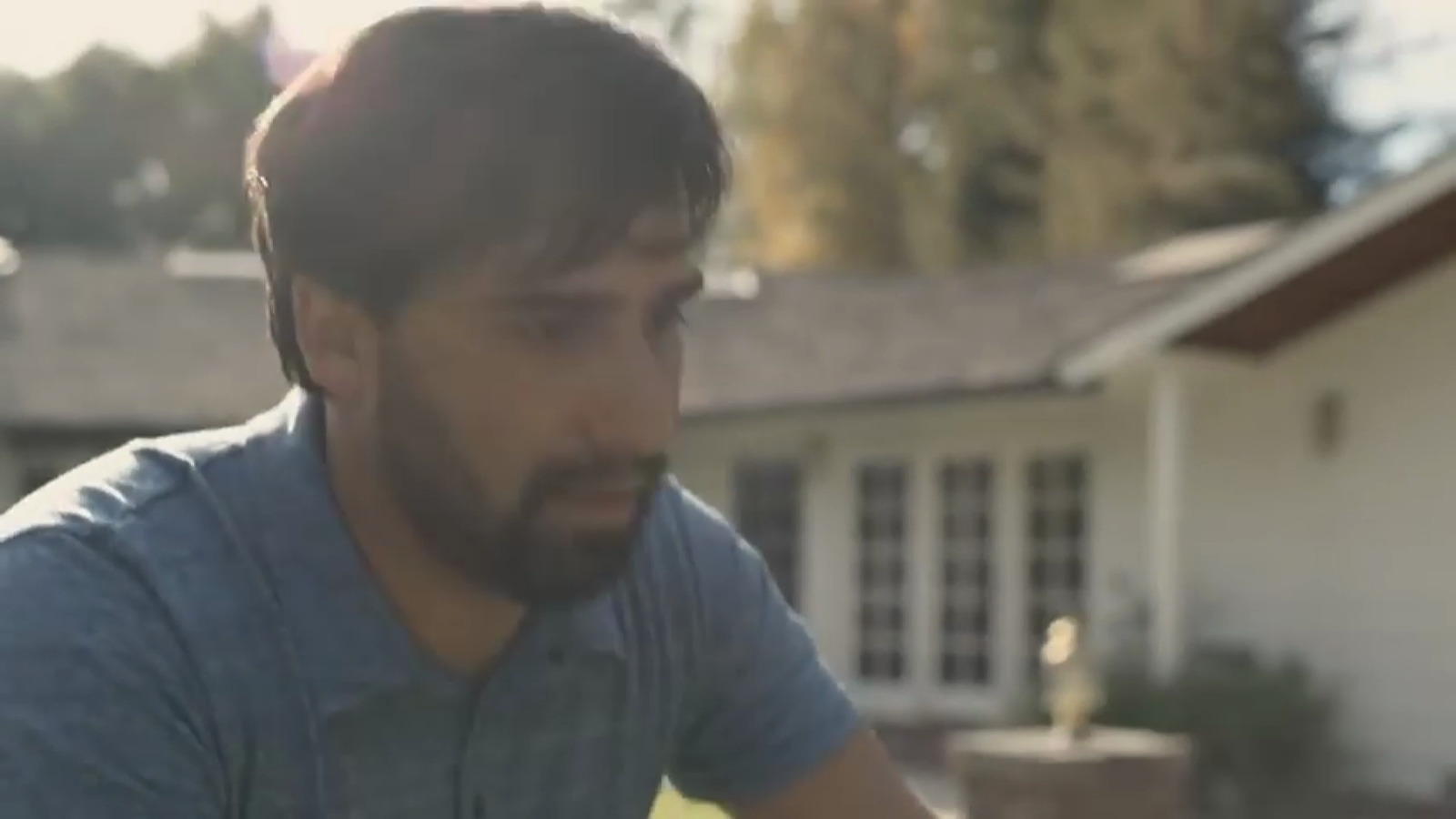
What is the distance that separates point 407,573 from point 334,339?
194 millimetres

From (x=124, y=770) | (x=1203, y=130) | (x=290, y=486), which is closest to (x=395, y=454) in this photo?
(x=290, y=486)

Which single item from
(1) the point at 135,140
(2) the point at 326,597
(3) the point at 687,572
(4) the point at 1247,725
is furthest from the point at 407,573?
(1) the point at 135,140

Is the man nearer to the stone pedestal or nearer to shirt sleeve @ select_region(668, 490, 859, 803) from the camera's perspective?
shirt sleeve @ select_region(668, 490, 859, 803)

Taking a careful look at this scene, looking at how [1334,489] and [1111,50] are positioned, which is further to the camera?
[1111,50]

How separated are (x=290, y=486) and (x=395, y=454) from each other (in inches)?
5.1

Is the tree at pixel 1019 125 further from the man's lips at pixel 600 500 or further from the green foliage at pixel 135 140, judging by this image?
the man's lips at pixel 600 500

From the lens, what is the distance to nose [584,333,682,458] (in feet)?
5.95

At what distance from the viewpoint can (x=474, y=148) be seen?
1804mm

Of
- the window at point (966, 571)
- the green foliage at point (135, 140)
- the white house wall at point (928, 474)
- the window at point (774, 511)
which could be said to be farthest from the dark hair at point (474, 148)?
the green foliage at point (135, 140)

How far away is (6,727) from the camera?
5.71 ft

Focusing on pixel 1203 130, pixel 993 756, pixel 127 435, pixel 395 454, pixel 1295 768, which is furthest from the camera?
pixel 1203 130

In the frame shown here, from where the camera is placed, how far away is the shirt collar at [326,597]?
1.93 meters

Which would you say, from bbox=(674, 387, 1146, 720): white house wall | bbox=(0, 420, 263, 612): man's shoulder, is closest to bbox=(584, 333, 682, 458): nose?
bbox=(0, 420, 263, 612): man's shoulder

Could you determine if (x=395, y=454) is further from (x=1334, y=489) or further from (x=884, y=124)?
(x=884, y=124)
